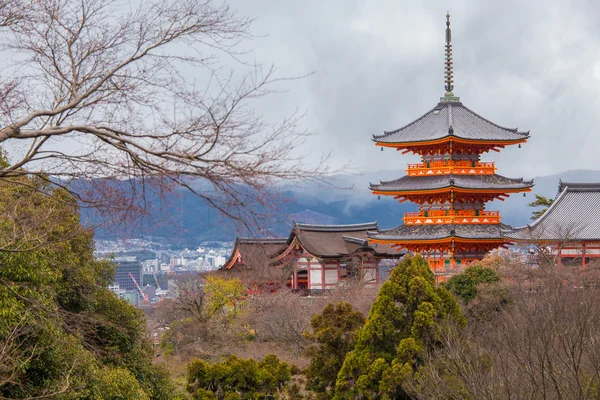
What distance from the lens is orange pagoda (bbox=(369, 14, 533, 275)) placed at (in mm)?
32062

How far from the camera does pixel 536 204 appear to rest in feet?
141

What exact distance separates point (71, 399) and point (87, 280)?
2829mm

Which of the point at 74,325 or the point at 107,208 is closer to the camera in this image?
the point at 107,208

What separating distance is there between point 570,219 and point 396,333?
1501 cm

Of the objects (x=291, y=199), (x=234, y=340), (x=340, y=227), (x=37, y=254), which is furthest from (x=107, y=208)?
(x=340, y=227)

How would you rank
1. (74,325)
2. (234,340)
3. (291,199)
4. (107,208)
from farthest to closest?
(234,340) → (74,325) → (107,208) → (291,199)

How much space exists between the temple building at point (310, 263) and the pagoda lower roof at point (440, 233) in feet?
6.85

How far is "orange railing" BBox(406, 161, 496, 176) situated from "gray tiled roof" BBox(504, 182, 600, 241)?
10.6ft

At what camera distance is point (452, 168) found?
1297 inches

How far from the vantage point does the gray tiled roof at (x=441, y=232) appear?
31.5 meters

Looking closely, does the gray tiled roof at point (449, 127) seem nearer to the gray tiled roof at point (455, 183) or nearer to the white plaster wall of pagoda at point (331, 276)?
the gray tiled roof at point (455, 183)

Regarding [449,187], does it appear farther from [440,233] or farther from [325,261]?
[325,261]

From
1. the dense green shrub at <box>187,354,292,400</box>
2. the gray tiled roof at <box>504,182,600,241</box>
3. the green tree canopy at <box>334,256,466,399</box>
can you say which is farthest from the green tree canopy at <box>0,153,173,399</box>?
the gray tiled roof at <box>504,182,600,241</box>

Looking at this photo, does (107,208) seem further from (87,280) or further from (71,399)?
(87,280)
